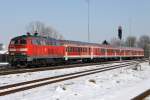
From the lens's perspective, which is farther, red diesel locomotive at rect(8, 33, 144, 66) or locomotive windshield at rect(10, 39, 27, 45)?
locomotive windshield at rect(10, 39, 27, 45)

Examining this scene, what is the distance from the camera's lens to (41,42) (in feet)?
123

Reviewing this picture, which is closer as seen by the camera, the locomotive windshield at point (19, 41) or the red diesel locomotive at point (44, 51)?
the red diesel locomotive at point (44, 51)

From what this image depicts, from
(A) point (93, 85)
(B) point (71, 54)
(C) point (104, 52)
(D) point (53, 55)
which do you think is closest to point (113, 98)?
(A) point (93, 85)

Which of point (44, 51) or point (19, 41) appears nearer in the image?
point (19, 41)

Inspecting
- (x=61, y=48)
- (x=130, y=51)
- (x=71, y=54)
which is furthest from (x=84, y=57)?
(x=130, y=51)

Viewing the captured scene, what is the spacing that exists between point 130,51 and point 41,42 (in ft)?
156

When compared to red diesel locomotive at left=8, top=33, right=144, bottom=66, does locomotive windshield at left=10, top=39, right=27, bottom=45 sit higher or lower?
higher

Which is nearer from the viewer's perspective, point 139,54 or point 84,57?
point 84,57

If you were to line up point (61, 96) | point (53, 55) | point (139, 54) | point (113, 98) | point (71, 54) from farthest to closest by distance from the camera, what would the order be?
point (139, 54), point (71, 54), point (53, 55), point (61, 96), point (113, 98)

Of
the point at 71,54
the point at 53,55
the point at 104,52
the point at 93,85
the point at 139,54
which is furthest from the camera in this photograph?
the point at 139,54

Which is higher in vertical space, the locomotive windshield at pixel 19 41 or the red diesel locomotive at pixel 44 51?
the locomotive windshield at pixel 19 41

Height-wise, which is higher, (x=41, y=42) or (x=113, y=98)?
(x=41, y=42)

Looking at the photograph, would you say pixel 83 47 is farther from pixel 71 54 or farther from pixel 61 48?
pixel 61 48

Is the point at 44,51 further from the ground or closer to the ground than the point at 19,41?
closer to the ground
